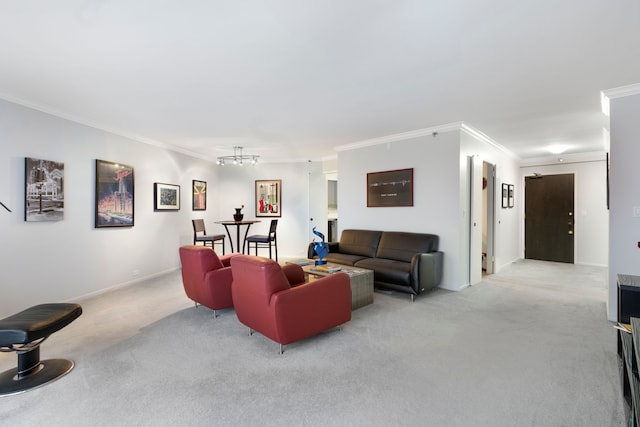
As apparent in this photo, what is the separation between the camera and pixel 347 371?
239 centimetres

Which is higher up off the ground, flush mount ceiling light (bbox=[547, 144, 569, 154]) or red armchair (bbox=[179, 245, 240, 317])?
flush mount ceiling light (bbox=[547, 144, 569, 154])

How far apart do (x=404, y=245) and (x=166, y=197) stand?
4.54 m

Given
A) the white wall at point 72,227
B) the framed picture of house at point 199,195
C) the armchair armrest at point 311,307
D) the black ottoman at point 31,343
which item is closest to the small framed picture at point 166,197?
the white wall at point 72,227

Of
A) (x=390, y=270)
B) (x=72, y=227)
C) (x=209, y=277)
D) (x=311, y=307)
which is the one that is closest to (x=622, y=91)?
(x=390, y=270)

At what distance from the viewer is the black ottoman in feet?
7.00

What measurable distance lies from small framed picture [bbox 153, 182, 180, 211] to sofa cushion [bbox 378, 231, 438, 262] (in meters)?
4.11

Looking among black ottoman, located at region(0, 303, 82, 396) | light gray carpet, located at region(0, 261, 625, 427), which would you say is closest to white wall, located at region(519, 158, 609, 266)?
light gray carpet, located at region(0, 261, 625, 427)

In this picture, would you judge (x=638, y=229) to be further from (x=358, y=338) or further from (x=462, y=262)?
(x=358, y=338)

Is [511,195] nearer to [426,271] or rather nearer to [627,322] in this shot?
[426,271]

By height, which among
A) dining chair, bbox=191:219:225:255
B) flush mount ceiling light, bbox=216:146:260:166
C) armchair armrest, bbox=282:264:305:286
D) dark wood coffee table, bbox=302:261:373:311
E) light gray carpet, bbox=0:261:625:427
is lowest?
light gray carpet, bbox=0:261:625:427

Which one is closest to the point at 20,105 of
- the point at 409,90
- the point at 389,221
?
the point at 409,90

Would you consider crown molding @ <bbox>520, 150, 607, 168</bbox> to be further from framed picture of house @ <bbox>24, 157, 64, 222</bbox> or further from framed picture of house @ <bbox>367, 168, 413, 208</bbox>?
framed picture of house @ <bbox>24, 157, 64, 222</bbox>

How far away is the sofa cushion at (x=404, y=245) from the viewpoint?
15.3 feet

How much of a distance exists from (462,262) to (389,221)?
4.44 ft
